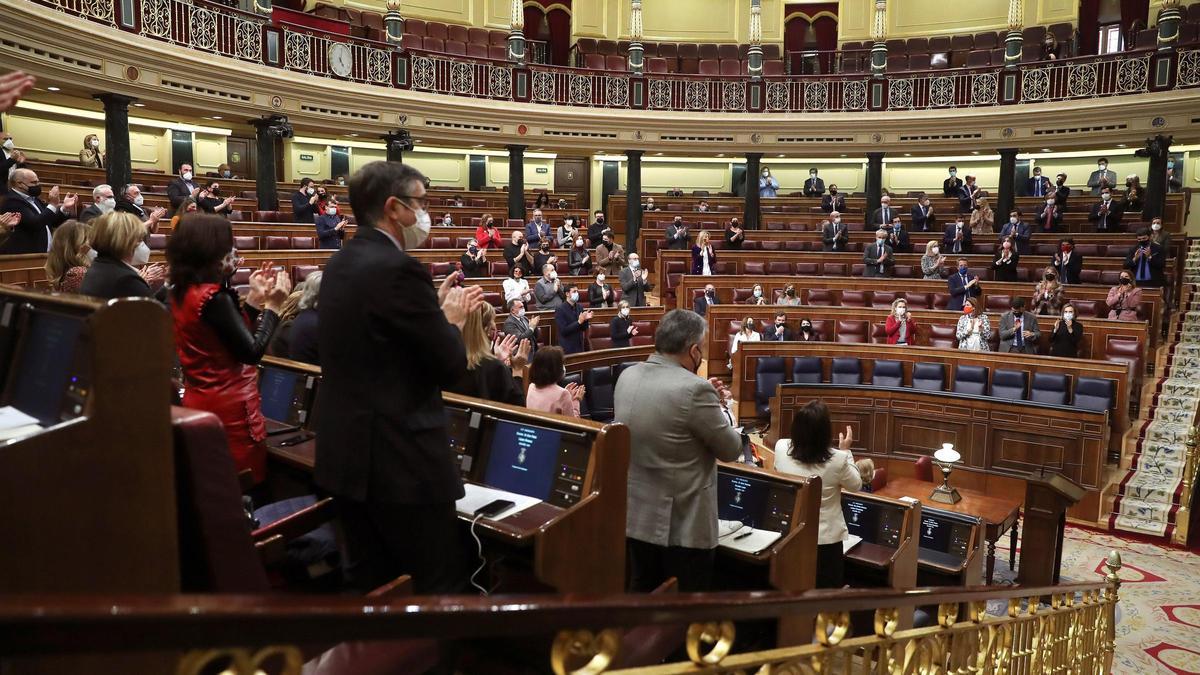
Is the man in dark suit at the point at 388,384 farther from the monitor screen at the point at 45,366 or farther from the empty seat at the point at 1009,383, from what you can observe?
the empty seat at the point at 1009,383

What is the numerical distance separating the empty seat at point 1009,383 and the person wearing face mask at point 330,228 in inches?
301

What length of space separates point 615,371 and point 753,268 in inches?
186

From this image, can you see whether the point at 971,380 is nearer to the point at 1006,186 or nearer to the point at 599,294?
the point at 599,294

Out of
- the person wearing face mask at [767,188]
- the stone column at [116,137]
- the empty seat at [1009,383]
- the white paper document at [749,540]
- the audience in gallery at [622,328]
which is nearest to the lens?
the white paper document at [749,540]

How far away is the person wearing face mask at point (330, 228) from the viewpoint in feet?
33.3

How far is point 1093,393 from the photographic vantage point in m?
7.88

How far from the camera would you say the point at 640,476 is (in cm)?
257

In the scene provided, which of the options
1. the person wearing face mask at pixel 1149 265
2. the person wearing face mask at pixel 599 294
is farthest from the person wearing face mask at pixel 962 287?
the person wearing face mask at pixel 599 294

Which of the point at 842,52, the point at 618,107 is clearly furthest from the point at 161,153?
the point at 842,52

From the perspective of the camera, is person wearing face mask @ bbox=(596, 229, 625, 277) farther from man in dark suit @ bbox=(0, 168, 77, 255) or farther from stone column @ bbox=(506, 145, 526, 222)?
man in dark suit @ bbox=(0, 168, 77, 255)

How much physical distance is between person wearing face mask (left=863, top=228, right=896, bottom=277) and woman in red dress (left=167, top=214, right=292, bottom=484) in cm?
1007

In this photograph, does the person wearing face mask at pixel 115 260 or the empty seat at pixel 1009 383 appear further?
the empty seat at pixel 1009 383

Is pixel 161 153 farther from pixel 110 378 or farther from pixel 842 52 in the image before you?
pixel 110 378

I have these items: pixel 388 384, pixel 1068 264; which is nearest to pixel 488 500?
pixel 388 384
